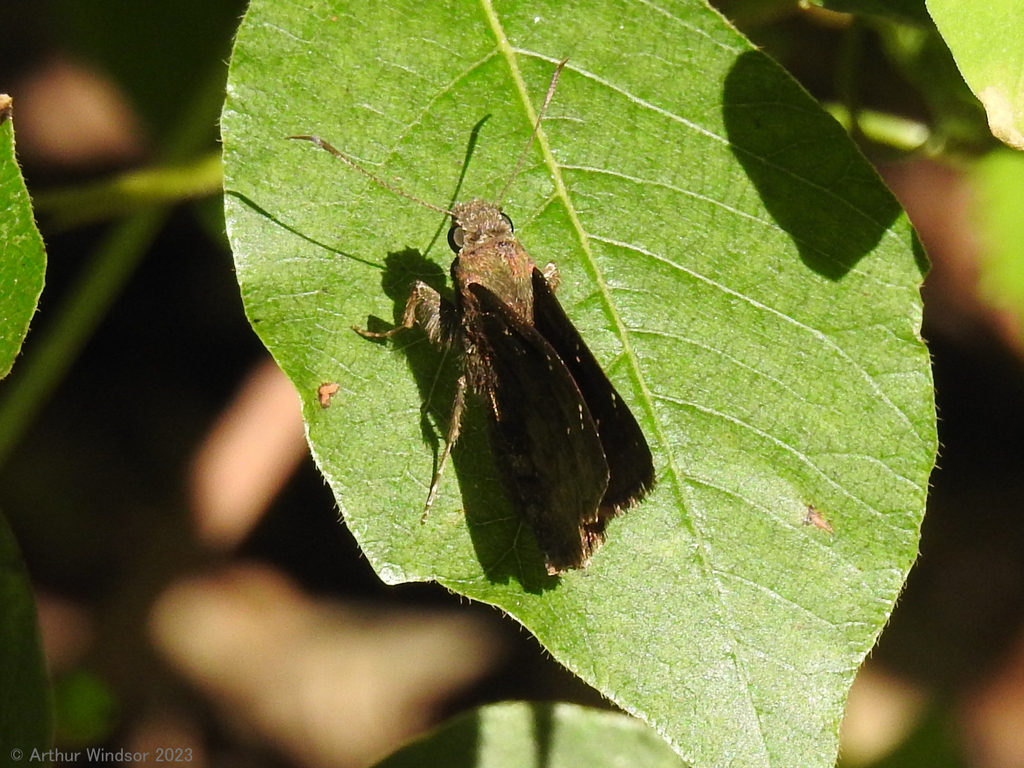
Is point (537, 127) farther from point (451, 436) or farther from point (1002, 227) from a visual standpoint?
point (1002, 227)

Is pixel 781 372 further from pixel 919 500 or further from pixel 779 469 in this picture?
pixel 919 500

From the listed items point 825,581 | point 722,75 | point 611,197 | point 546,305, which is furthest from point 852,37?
point 825,581

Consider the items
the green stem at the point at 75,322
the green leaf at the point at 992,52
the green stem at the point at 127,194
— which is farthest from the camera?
the green stem at the point at 75,322

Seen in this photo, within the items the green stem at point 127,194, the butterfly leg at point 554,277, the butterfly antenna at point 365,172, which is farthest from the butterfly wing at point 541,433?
the green stem at point 127,194

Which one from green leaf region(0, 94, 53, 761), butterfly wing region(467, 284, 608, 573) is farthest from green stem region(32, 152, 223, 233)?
butterfly wing region(467, 284, 608, 573)

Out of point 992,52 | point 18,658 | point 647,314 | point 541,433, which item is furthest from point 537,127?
point 18,658

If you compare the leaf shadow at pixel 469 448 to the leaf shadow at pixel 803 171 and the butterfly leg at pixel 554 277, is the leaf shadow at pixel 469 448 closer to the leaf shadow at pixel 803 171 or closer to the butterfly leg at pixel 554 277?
the butterfly leg at pixel 554 277

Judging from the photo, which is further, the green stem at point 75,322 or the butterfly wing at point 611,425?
the green stem at point 75,322
